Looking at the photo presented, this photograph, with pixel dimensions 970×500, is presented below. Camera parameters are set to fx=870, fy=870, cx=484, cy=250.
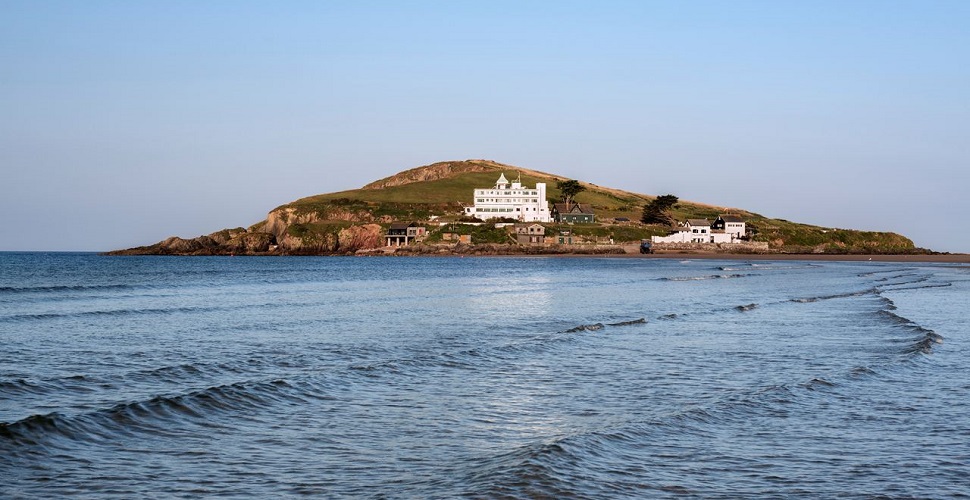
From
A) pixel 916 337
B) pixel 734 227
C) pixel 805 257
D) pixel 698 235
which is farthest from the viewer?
A: pixel 734 227

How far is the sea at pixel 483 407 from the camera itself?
39.3ft

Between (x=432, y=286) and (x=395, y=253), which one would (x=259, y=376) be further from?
(x=395, y=253)

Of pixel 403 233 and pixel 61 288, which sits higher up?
pixel 403 233

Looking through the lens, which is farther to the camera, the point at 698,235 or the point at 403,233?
the point at 403,233

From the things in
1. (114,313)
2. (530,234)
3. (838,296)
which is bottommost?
(114,313)

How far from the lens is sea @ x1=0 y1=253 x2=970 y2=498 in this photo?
1198 cm

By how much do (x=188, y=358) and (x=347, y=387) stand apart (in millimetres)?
6740

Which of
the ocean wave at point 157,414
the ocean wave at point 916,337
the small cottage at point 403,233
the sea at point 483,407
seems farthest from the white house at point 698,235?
the ocean wave at point 157,414

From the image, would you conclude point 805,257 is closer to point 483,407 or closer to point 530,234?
point 530,234

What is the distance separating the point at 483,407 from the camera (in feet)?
56.7

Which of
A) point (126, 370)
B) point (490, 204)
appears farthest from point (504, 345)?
point (490, 204)

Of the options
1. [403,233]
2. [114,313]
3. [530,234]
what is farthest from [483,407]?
[403,233]

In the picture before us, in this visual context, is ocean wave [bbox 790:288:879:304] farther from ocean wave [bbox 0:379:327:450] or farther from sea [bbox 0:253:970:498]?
ocean wave [bbox 0:379:327:450]

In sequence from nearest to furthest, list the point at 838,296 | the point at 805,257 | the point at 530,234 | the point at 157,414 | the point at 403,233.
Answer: the point at 157,414
the point at 838,296
the point at 805,257
the point at 530,234
the point at 403,233
